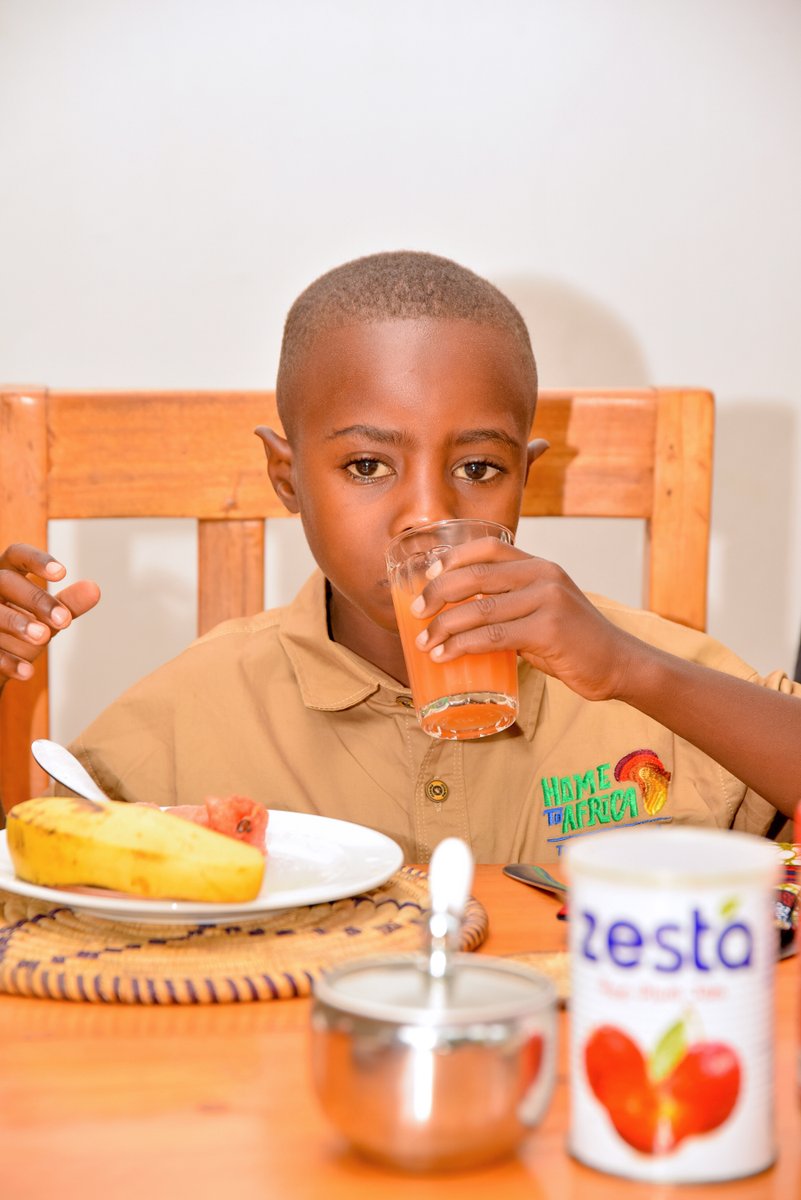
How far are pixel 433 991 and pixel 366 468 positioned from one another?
832 mm

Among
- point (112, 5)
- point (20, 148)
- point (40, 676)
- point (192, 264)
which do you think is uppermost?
point (112, 5)

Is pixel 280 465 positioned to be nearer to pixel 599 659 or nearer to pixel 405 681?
pixel 405 681

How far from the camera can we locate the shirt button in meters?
1.26

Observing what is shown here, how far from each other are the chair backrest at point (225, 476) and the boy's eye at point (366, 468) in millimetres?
192

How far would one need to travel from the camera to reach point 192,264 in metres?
2.12

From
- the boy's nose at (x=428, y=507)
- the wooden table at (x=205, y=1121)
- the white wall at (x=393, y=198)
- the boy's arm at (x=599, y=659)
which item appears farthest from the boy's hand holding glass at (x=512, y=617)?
the white wall at (x=393, y=198)

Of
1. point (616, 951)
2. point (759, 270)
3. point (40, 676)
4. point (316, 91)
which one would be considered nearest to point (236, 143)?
point (316, 91)

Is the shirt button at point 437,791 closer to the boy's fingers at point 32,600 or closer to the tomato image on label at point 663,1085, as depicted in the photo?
the boy's fingers at point 32,600

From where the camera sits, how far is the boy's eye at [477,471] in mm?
1249

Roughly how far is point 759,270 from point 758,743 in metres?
1.24

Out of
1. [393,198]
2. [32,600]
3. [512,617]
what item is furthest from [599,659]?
[393,198]

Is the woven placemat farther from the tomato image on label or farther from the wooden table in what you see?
the tomato image on label

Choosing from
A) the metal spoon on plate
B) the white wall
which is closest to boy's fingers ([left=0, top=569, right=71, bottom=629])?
the metal spoon on plate

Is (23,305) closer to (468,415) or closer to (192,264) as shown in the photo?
(192,264)
